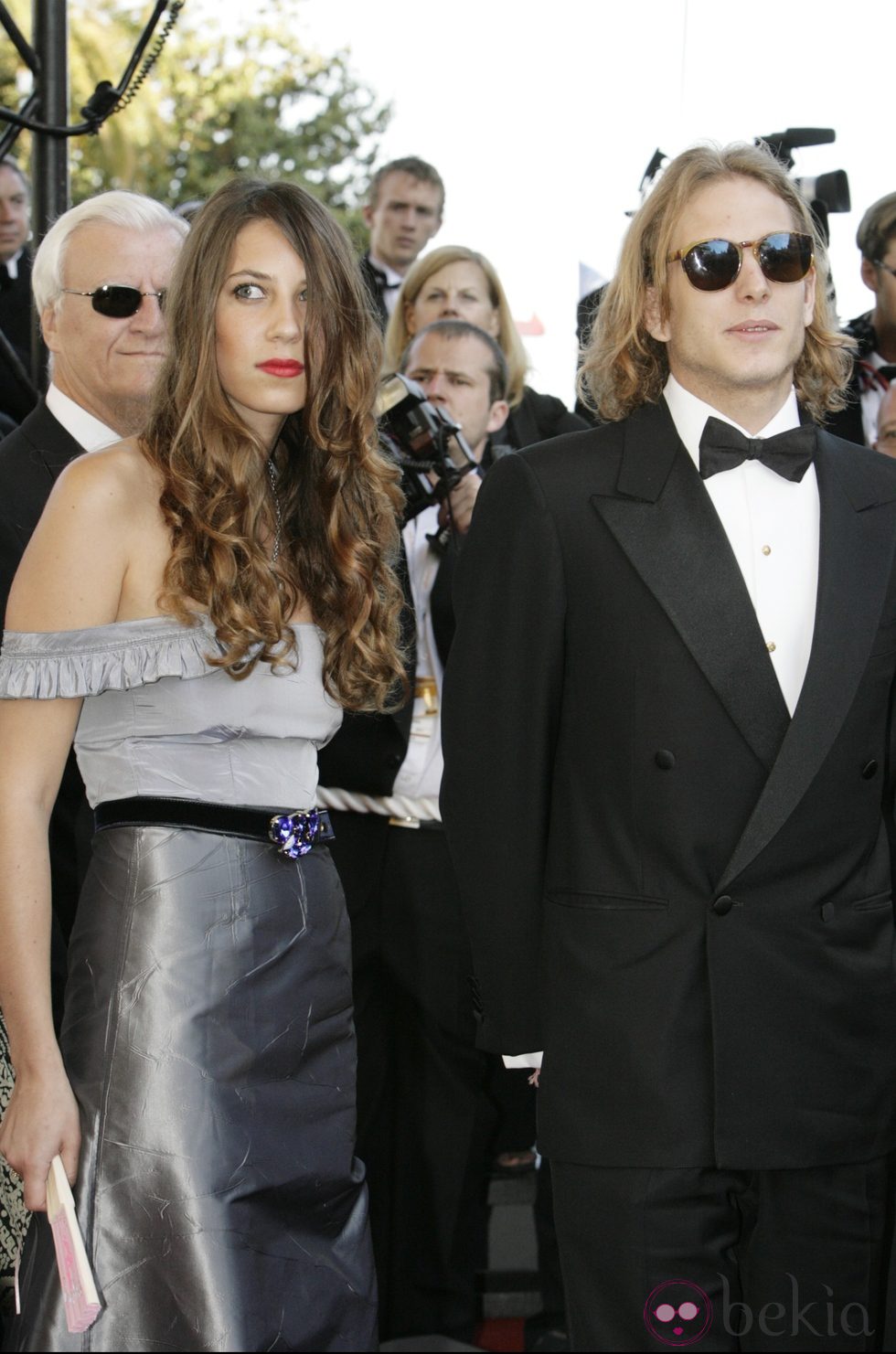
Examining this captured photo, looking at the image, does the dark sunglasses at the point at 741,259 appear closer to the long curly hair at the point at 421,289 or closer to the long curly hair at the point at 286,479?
the long curly hair at the point at 286,479

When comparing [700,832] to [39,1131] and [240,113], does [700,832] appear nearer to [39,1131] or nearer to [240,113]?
[39,1131]

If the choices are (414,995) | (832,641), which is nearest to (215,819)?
(832,641)

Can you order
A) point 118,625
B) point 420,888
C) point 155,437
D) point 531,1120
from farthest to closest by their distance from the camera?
point 531,1120, point 420,888, point 155,437, point 118,625

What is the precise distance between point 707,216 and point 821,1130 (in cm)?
133

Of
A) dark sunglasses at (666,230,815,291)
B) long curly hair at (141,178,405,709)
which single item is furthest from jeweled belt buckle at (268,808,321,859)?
dark sunglasses at (666,230,815,291)

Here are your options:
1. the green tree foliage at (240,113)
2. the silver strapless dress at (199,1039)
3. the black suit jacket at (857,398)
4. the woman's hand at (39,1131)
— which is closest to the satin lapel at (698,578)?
the silver strapless dress at (199,1039)

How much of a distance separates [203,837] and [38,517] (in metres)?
0.96

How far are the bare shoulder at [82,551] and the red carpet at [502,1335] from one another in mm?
2187

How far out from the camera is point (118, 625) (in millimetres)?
2146

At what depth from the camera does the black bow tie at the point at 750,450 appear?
2.31 meters

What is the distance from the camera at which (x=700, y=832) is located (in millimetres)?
2203

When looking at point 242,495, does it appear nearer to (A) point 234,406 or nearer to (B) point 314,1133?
(A) point 234,406

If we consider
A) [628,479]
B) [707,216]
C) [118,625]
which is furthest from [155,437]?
[707,216]

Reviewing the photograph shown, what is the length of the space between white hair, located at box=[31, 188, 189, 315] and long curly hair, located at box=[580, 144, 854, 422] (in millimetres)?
980
